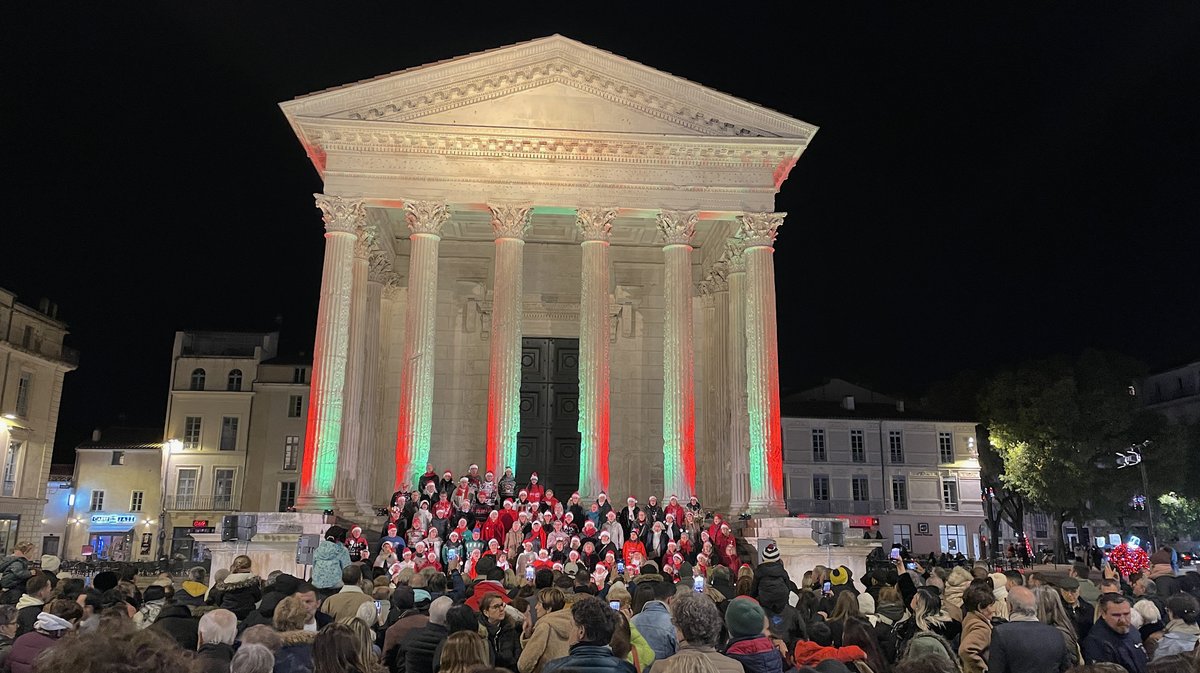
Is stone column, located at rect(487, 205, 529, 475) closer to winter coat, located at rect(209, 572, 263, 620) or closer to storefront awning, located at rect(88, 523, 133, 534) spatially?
winter coat, located at rect(209, 572, 263, 620)

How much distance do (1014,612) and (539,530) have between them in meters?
13.7

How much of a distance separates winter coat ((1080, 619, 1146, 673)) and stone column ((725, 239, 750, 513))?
711 inches

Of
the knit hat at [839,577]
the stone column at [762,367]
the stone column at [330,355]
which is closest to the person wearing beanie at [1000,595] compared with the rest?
the knit hat at [839,577]

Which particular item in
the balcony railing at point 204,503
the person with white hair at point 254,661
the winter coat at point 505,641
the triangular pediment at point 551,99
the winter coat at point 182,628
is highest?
the triangular pediment at point 551,99

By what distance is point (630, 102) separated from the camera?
25.2 meters

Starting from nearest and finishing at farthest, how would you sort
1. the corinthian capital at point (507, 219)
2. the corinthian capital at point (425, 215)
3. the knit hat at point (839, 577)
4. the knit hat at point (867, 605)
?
1. the knit hat at point (867, 605)
2. the knit hat at point (839, 577)
3. the corinthian capital at point (425, 215)
4. the corinthian capital at point (507, 219)

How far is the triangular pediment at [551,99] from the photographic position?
24344 millimetres

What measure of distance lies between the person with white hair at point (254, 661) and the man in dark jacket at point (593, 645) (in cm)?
143

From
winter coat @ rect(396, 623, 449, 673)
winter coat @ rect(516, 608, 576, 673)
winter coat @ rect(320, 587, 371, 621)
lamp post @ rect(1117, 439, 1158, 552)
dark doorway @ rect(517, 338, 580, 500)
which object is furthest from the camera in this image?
lamp post @ rect(1117, 439, 1158, 552)

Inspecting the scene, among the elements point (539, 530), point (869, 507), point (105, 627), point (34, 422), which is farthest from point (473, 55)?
point (869, 507)

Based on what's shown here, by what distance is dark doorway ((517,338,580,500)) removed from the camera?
28906mm

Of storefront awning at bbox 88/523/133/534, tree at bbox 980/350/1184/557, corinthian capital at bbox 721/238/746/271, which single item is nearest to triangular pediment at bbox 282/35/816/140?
corinthian capital at bbox 721/238/746/271

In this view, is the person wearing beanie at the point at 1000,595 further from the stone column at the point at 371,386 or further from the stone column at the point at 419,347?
the stone column at the point at 371,386

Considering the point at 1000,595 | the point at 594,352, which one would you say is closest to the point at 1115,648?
the point at 1000,595
